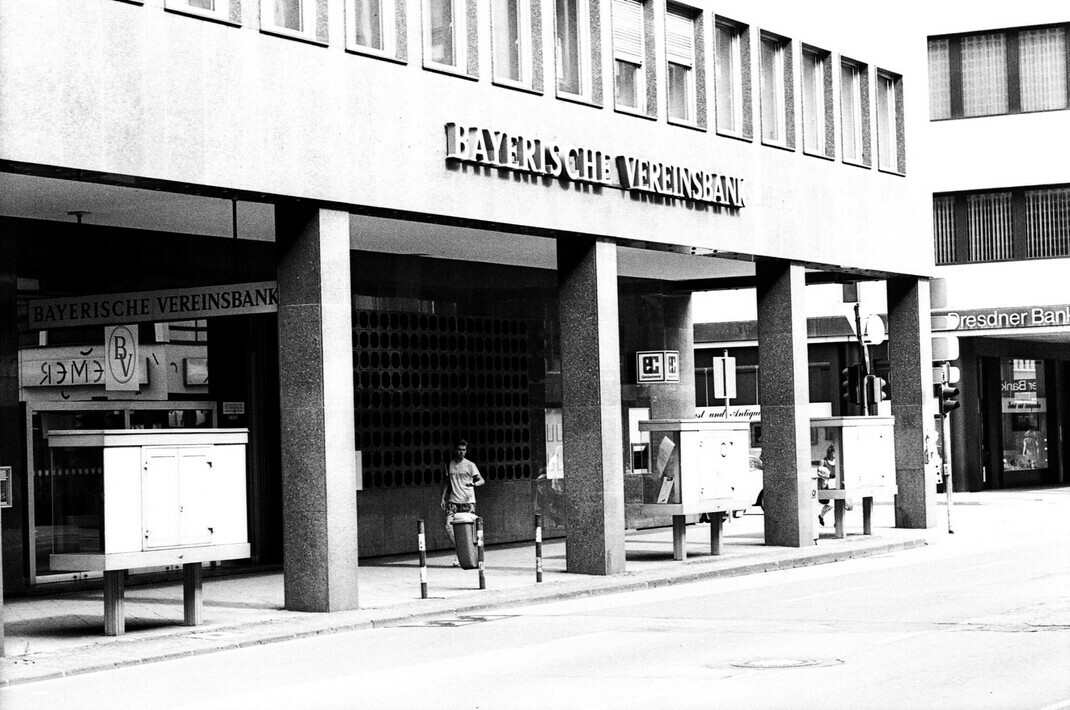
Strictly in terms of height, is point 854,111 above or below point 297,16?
above

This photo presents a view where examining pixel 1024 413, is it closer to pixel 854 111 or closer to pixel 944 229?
pixel 944 229

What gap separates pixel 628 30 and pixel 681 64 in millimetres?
1758

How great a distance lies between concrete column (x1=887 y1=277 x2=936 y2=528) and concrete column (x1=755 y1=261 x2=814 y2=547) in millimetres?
5143

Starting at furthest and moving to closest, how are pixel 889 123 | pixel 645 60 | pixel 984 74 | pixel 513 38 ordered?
pixel 984 74
pixel 889 123
pixel 645 60
pixel 513 38

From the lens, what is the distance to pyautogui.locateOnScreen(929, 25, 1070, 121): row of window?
4772 cm

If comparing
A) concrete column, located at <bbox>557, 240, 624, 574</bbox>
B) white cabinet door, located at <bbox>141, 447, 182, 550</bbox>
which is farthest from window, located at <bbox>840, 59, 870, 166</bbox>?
white cabinet door, located at <bbox>141, 447, 182, 550</bbox>

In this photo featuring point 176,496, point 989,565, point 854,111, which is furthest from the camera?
point 854,111

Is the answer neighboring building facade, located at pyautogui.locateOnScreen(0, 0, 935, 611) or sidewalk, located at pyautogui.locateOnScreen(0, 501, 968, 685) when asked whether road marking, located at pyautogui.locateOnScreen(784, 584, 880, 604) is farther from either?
neighboring building facade, located at pyautogui.locateOnScreen(0, 0, 935, 611)

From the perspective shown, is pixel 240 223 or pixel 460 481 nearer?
pixel 240 223

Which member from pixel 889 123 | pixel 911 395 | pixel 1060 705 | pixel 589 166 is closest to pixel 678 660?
pixel 1060 705

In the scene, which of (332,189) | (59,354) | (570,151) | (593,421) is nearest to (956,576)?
(593,421)

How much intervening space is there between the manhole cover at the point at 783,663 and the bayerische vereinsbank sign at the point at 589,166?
955 centimetres

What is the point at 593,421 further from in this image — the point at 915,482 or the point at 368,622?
the point at 915,482

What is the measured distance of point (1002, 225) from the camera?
157 feet
